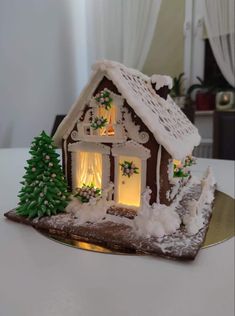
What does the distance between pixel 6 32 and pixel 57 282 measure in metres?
1.72

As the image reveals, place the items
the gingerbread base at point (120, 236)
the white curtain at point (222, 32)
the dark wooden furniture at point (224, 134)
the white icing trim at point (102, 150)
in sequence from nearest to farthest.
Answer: the gingerbread base at point (120, 236)
the white icing trim at point (102, 150)
the dark wooden furniture at point (224, 134)
the white curtain at point (222, 32)

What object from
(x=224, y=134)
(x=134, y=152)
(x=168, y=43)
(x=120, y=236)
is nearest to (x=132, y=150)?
(x=134, y=152)

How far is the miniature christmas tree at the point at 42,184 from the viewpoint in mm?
864

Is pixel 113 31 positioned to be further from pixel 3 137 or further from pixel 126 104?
pixel 126 104

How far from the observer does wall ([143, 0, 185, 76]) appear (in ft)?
7.77

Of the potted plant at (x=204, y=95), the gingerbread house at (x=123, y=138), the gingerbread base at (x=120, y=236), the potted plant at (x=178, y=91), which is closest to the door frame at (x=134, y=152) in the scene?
the gingerbread house at (x=123, y=138)

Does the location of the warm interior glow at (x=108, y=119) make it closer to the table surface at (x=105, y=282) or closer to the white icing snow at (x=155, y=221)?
the white icing snow at (x=155, y=221)

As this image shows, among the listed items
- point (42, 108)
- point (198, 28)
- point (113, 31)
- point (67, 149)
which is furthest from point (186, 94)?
point (67, 149)

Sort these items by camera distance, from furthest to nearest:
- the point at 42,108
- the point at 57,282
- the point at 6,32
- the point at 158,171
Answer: the point at 42,108
the point at 6,32
the point at 158,171
the point at 57,282

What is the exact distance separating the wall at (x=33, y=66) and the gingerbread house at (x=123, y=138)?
1.06 metres

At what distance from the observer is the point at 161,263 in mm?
662

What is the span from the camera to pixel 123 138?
2.80 ft

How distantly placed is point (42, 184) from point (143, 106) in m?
0.37

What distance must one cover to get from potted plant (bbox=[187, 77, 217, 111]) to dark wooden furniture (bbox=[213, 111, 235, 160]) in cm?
71
